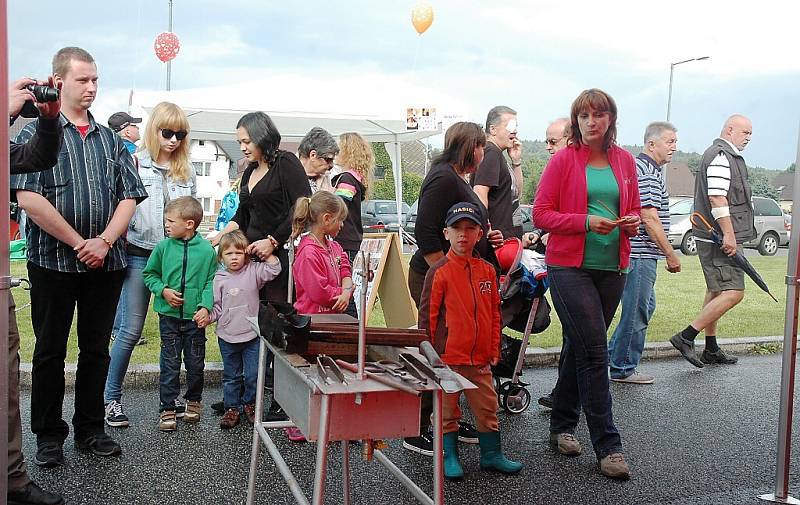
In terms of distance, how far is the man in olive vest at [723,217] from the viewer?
300 inches

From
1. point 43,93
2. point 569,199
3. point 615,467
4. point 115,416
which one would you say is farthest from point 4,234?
point 615,467

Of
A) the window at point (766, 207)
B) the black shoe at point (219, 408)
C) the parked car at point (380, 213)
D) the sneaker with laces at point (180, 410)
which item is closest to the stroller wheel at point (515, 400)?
the black shoe at point (219, 408)

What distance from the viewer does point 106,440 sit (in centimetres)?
483

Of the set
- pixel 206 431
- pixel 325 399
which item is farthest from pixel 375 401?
pixel 206 431

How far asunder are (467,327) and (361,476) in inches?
40.8

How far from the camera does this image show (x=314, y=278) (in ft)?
16.7

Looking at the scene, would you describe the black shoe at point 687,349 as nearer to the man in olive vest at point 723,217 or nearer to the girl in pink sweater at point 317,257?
the man in olive vest at point 723,217

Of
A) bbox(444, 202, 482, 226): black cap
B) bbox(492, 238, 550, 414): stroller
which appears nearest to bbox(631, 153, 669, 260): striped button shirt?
bbox(492, 238, 550, 414): stroller

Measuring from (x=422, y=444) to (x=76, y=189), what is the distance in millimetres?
2517

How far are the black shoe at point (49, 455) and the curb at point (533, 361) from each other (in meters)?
1.46

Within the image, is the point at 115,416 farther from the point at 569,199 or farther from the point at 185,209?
the point at 569,199

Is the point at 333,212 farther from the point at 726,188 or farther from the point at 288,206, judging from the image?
the point at 726,188

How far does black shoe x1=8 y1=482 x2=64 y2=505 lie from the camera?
383 centimetres

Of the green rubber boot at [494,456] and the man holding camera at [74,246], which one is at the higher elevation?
the man holding camera at [74,246]
